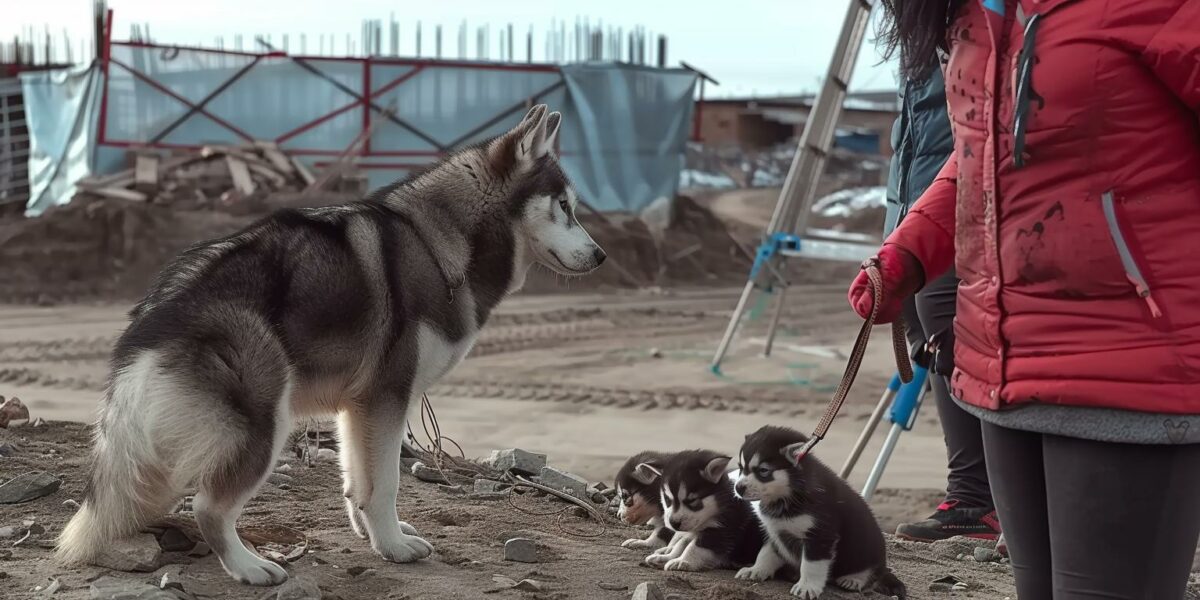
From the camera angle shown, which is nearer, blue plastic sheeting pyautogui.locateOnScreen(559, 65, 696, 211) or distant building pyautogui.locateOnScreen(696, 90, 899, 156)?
blue plastic sheeting pyautogui.locateOnScreen(559, 65, 696, 211)

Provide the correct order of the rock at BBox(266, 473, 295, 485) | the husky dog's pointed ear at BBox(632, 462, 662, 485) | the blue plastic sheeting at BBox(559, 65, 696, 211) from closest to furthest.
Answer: the husky dog's pointed ear at BBox(632, 462, 662, 485)
the rock at BBox(266, 473, 295, 485)
the blue plastic sheeting at BBox(559, 65, 696, 211)

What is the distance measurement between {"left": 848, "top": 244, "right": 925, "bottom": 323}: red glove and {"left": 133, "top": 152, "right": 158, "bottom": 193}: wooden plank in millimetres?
16303

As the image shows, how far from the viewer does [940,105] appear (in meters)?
5.01

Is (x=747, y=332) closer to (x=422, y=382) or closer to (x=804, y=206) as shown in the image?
(x=804, y=206)

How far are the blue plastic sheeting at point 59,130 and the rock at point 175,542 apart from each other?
15.6 m

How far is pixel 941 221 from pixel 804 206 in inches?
299

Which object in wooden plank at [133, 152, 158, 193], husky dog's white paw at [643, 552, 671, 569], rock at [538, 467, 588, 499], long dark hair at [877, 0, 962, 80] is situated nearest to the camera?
long dark hair at [877, 0, 962, 80]

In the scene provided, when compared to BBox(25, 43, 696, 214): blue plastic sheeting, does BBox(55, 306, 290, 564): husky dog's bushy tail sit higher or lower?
higher

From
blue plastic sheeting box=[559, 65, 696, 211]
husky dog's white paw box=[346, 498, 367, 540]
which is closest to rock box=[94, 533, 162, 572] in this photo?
husky dog's white paw box=[346, 498, 367, 540]

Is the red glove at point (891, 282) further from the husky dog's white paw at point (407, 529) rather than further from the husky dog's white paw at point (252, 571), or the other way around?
the husky dog's white paw at point (407, 529)

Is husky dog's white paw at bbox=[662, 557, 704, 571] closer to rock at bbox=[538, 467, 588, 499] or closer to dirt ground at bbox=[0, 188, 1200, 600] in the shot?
dirt ground at bbox=[0, 188, 1200, 600]

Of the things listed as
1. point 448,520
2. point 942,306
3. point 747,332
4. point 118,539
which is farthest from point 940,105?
point 747,332

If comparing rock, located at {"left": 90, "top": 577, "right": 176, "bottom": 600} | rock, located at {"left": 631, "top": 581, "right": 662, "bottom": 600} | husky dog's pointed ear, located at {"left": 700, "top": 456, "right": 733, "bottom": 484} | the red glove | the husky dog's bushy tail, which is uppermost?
the red glove

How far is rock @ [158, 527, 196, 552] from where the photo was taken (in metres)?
4.01
